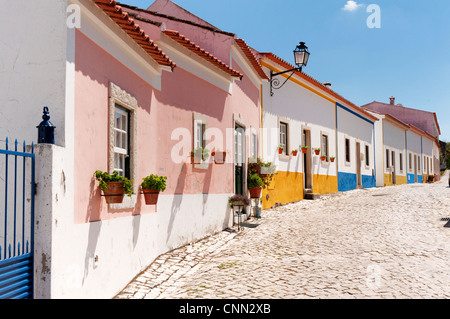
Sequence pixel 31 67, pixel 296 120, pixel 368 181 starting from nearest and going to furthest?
pixel 31 67 < pixel 296 120 < pixel 368 181

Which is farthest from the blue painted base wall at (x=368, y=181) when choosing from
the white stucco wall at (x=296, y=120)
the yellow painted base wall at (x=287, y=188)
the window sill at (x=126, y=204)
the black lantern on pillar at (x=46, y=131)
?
the black lantern on pillar at (x=46, y=131)

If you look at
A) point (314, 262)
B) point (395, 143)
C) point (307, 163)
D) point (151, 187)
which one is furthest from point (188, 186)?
point (395, 143)

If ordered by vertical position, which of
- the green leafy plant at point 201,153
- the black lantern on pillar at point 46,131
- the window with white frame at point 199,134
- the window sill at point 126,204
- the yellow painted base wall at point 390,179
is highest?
the window with white frame at point 199,134

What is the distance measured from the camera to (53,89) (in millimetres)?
4562

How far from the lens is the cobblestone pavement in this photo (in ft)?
19.3

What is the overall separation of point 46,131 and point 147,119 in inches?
121

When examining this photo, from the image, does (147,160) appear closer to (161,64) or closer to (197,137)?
(161,64)

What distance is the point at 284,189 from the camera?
51.5 feet

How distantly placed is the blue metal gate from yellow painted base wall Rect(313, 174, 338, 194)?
1501cm

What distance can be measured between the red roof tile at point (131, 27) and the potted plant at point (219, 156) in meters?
3.07

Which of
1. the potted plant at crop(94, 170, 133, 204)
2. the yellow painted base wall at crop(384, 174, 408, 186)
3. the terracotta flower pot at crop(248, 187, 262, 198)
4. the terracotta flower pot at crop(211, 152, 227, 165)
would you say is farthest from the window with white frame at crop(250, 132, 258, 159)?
the yellow painted base wall at crop(384, 174, 408, 186)

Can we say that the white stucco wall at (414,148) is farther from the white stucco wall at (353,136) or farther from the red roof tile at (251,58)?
the red roof tile at (251,58)

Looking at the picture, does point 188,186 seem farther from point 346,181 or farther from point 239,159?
point 346,181

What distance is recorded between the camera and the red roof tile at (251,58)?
11.8m
